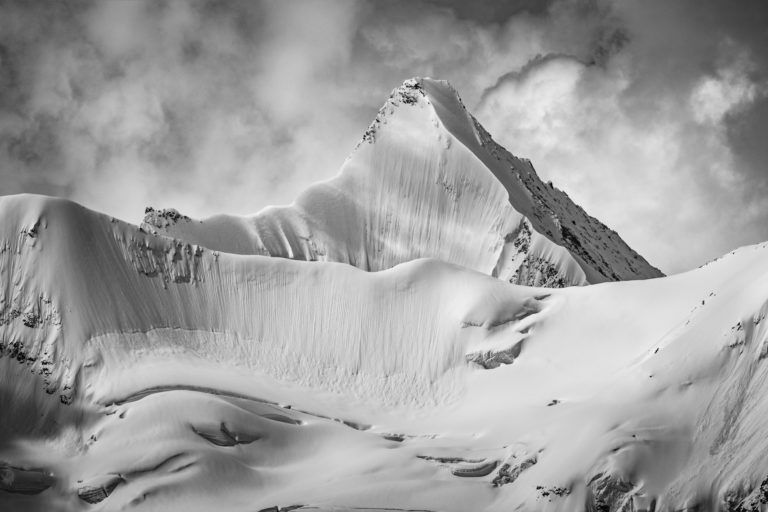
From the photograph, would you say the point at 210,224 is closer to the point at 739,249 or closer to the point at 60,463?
the point at 60,463

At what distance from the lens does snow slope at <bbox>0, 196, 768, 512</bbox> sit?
9738cm

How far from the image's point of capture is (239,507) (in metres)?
97.1

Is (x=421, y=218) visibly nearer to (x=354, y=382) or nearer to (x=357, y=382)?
(x=357, y=382)

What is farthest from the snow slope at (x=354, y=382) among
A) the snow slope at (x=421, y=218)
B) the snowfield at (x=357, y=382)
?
the snow slope at (x=421, y=218)

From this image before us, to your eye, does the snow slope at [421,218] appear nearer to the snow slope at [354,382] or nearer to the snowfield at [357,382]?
the snowfield at [357,382]

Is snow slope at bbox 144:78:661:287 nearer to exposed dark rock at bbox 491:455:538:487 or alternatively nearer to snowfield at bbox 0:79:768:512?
snowfield at bbox 0:79:768:512

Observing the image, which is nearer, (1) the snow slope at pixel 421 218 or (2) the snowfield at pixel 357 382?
(2) the snowfield at pixel 357 382

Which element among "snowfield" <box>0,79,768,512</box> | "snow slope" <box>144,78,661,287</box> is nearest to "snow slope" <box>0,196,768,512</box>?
"snowfield" <box>0,79,768,512</box>

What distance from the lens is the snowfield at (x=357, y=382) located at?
3831 inches

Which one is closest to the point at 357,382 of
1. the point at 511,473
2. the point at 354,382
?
the point at 354,382

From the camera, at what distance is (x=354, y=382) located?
122250 millimetres

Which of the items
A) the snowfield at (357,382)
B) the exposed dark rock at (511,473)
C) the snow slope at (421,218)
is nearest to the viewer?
the snowfield at (357,382)

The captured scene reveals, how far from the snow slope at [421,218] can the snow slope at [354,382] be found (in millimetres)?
25838

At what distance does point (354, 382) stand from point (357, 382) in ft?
1.08
